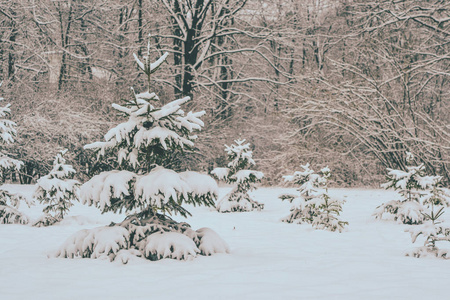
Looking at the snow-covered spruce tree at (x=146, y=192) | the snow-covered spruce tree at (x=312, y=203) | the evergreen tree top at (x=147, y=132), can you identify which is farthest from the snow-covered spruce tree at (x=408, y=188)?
the evergreen tree top at (x=147, y=132)

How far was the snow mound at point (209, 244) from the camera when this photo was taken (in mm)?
5000

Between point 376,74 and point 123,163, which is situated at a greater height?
point 376,74

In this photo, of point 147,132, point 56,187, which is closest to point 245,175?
point 56,187

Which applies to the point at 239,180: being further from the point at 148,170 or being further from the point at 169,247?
the point at 169,247

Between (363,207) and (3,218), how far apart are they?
869cm

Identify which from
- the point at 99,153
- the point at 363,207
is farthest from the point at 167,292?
the point at 363,207

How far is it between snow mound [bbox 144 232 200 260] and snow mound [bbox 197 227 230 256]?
21cm

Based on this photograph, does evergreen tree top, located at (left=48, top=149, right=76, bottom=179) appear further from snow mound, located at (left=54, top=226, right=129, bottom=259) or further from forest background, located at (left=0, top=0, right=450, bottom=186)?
forest background, located at (left=0, top=0, right=450, bottom=186)

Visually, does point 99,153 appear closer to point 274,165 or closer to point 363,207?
point 363,207

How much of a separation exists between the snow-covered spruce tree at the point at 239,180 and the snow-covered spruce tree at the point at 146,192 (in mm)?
6092

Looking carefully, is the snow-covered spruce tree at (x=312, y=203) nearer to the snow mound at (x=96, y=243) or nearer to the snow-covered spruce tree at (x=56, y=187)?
the snow mound at (x=96, y=243)

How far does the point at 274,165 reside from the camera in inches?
781

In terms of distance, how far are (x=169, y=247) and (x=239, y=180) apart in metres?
6.87

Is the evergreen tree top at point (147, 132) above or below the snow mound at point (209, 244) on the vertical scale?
above
